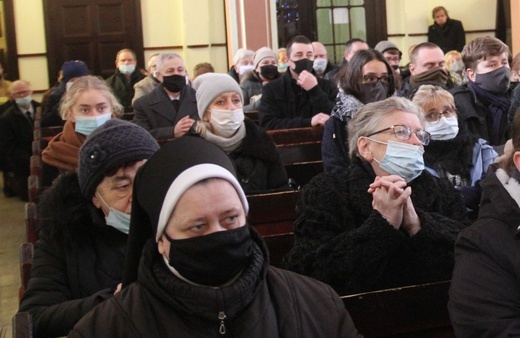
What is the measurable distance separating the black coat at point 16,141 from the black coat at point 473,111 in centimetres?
528

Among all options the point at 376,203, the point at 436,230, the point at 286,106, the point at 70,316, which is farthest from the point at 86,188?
the point at 286,106

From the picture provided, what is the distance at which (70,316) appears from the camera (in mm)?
2529

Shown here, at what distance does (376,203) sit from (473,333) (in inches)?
25.8

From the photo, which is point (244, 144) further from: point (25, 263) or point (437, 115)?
point (25, 263)

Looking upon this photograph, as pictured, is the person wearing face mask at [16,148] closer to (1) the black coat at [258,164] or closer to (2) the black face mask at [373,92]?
(1) the black coat at [258,164]

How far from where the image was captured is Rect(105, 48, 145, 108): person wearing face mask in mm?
10047

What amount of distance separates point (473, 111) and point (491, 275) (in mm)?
3153

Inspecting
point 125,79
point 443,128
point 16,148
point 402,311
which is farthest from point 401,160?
point 125,79

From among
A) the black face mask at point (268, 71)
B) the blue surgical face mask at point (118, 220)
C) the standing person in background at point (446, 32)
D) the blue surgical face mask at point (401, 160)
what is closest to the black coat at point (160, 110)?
the black face mask at point (268, 71)

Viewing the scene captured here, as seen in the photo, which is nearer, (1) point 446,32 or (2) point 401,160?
(2) point 401,160

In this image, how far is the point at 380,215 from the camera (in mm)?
2850

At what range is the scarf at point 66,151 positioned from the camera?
4.21m

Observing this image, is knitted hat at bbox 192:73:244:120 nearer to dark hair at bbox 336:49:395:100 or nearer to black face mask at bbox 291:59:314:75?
dark hair at bbox 336:49:395:100

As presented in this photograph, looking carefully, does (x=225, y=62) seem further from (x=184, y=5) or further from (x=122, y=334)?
(x=122, y=334)
